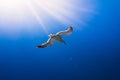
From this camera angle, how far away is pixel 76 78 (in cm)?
3334

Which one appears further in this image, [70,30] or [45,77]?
[45,77]

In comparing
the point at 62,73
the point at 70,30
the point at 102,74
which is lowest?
the point at 70,30

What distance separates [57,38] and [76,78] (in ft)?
75.4

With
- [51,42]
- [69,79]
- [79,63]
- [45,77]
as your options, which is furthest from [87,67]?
[51,42]

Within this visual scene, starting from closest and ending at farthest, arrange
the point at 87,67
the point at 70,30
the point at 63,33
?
1. the point at 70,30
2. the point at 63,33
3. the point at 87,67

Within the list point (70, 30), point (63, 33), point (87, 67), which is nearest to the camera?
point (70, 30)

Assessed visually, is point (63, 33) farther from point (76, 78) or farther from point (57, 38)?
point (76, 78)

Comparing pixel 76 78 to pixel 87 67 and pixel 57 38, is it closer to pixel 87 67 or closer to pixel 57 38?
pixel 87 67

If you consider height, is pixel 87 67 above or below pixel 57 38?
above

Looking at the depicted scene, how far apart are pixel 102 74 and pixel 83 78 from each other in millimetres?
2914

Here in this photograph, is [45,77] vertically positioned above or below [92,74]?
above

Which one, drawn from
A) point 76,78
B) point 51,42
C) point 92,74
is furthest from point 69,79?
point 51,42

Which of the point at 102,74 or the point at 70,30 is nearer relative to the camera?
the point at 70,30

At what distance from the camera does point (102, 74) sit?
33.9 m
